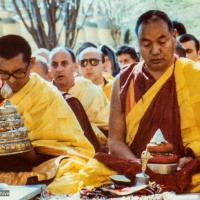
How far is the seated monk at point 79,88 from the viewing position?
6.98 m

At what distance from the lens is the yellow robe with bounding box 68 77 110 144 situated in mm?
7109

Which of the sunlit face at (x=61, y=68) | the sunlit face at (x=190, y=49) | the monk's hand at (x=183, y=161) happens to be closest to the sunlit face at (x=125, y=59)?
the sunlit face at (x=190, y=49)

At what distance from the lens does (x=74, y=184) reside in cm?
425

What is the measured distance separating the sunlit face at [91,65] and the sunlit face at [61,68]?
0.96m

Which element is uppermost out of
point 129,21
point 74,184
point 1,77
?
point 129,21

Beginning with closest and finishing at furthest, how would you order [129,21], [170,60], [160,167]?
[160,167] < [170,60] < [129,21]

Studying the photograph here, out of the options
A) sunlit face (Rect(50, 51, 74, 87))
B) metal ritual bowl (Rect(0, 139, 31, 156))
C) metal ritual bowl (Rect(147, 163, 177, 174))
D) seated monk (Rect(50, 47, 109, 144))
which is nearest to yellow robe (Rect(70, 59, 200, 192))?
metal ritual bowl (Rect(147, 163, 177, 174))

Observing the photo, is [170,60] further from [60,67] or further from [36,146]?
[60,67]

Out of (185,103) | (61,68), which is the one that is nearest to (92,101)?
(61,68)

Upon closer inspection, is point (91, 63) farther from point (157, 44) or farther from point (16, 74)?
point (157, 44)

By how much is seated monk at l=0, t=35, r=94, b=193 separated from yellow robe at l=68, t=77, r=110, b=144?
6.98ft

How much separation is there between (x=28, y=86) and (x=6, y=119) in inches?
33.7

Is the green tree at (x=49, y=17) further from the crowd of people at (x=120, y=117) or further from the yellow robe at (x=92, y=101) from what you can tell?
the crowd of people at (x=120, y=117)

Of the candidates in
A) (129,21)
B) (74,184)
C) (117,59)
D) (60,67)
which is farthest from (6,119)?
(129,21)
